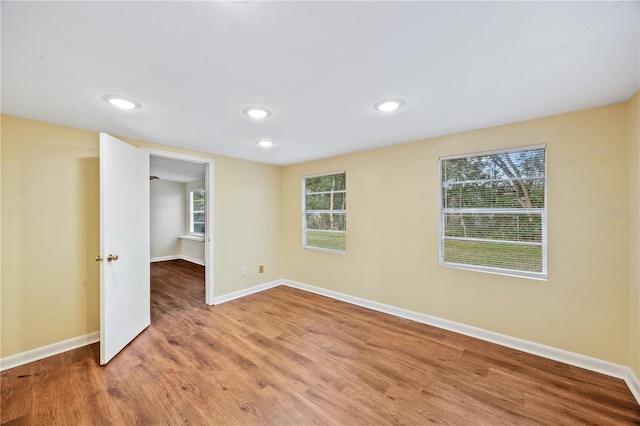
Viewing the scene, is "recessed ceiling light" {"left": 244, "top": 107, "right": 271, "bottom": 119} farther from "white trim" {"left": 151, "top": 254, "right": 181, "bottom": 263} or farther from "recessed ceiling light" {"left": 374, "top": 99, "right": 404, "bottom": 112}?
"white trim" {"left": 151, "top": 254, "right": 181, "bottom": 263}

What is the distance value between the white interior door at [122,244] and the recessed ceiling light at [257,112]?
4.49 ft

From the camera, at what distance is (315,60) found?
1.39 metres

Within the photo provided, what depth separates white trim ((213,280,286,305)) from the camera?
3607mm

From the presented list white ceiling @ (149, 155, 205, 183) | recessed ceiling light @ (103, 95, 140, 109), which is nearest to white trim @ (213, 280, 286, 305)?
white ceiling @ (149, 155, 205, 183)

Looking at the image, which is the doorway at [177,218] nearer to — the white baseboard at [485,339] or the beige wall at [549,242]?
the white baseboard at [485,339]

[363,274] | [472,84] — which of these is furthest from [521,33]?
[363,274]

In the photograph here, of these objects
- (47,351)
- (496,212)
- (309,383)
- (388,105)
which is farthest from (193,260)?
(496,212)

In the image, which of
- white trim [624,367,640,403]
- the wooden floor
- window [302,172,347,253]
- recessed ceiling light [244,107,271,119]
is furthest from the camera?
window [302,172,347,253]

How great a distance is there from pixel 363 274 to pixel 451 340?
4.24 feet

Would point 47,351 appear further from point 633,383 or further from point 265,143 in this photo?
point 633,383

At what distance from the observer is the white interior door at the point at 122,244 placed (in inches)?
86.4

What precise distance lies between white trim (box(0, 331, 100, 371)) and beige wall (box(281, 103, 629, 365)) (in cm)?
302

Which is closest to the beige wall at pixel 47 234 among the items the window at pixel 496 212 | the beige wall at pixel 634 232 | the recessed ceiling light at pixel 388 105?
the recessed ceiling light at pixel 388 105

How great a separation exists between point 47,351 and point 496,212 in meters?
4.59
